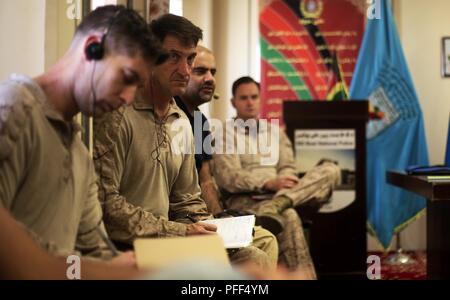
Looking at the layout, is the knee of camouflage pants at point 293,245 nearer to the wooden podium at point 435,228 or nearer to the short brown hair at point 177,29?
the wooden podium at point 435,228

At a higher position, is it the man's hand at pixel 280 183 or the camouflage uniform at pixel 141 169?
the camouflage uniform at pixel 141 169

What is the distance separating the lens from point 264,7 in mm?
1580

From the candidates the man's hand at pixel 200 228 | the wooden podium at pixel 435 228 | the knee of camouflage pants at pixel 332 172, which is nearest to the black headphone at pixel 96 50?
the man's hand at pixel 200 228

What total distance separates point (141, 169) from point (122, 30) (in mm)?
242

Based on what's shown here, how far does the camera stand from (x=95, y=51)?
2.36ft

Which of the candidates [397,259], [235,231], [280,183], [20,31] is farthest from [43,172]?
[397,259]

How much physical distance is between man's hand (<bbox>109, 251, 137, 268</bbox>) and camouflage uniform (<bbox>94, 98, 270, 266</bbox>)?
80mm

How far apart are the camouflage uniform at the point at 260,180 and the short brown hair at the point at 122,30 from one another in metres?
0.43

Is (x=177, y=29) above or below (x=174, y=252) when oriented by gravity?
above

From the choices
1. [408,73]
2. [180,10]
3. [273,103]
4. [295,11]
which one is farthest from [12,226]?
[295,11]

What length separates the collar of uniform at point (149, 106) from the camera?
904 mm

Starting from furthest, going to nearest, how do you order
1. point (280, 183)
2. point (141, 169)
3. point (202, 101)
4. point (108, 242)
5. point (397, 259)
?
1. point (397, 259)
2. point (280, 183)
3. point (202, 101)
4. point (141, 169)
5. point (108, 242)

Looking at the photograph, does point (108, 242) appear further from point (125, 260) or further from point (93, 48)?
point (93, 48)

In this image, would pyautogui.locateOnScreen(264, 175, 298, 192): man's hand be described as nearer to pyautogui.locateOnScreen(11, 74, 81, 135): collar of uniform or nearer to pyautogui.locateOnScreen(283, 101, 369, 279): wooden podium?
pyautogui.locateOnScreen(283, 101, 369, 279): wooden podium
